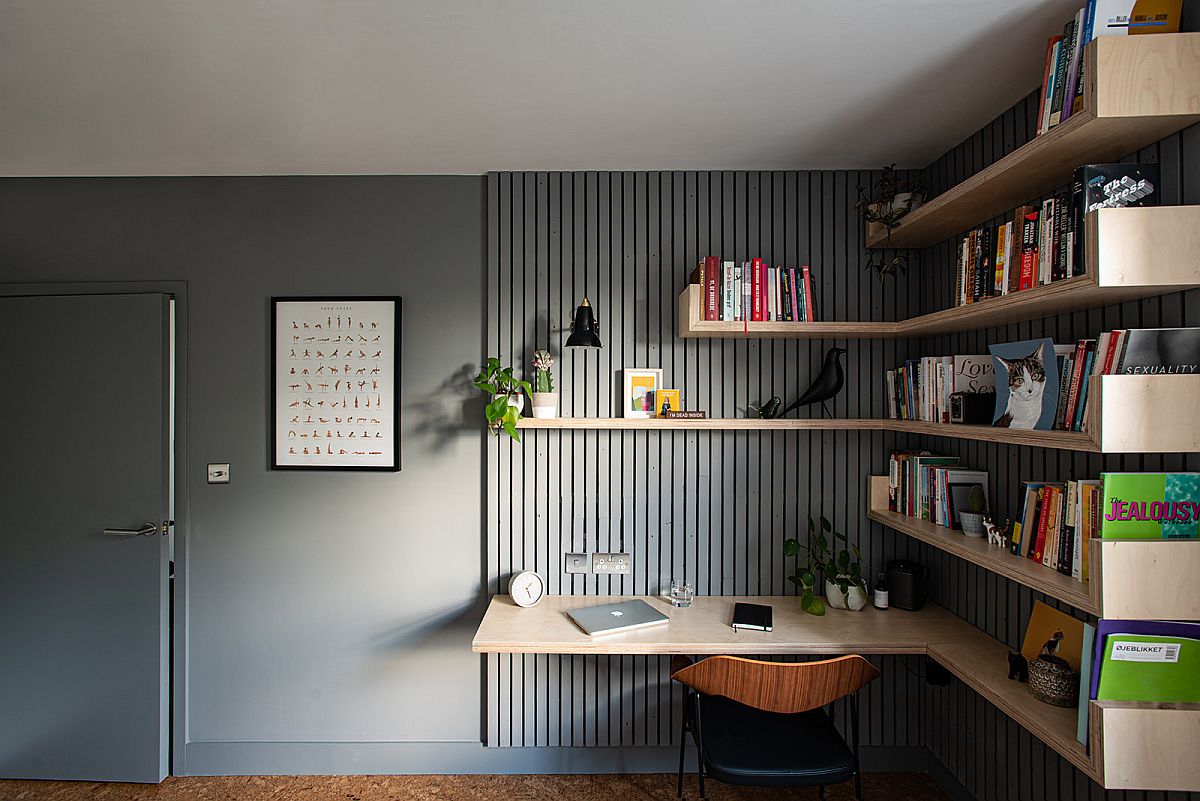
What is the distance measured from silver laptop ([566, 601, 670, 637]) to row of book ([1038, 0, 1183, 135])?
1872 millimetres

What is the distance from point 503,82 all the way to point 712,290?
1.01 metres

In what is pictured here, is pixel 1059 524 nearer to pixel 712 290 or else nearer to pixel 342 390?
pixel 712 290

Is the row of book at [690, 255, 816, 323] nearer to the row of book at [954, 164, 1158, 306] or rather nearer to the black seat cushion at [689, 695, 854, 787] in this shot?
the row of book at [954, 164, 1158, 306]

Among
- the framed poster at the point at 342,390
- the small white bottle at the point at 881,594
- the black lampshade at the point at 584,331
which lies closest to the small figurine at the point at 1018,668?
the small white bottle at the point at 881,594

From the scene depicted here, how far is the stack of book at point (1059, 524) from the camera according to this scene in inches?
57.3

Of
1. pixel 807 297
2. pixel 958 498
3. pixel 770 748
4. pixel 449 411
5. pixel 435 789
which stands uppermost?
pixel 807 297

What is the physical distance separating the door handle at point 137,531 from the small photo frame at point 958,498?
3074 millimetres

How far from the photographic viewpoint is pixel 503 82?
179 cm

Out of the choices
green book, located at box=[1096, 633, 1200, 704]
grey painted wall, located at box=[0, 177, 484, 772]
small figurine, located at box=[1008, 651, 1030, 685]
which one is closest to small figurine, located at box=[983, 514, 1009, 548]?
small figurine, located at box=[1008, 651, 1030, 685]

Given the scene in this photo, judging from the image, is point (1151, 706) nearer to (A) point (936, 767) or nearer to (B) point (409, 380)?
(A) point (936, 767)

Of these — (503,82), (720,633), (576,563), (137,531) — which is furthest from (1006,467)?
(137,531)

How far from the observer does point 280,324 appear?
253 centimetres

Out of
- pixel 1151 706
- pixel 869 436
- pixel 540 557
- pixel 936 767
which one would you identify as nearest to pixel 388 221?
pixel 540 557

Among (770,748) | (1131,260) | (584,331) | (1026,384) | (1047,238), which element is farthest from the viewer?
(584,331)
